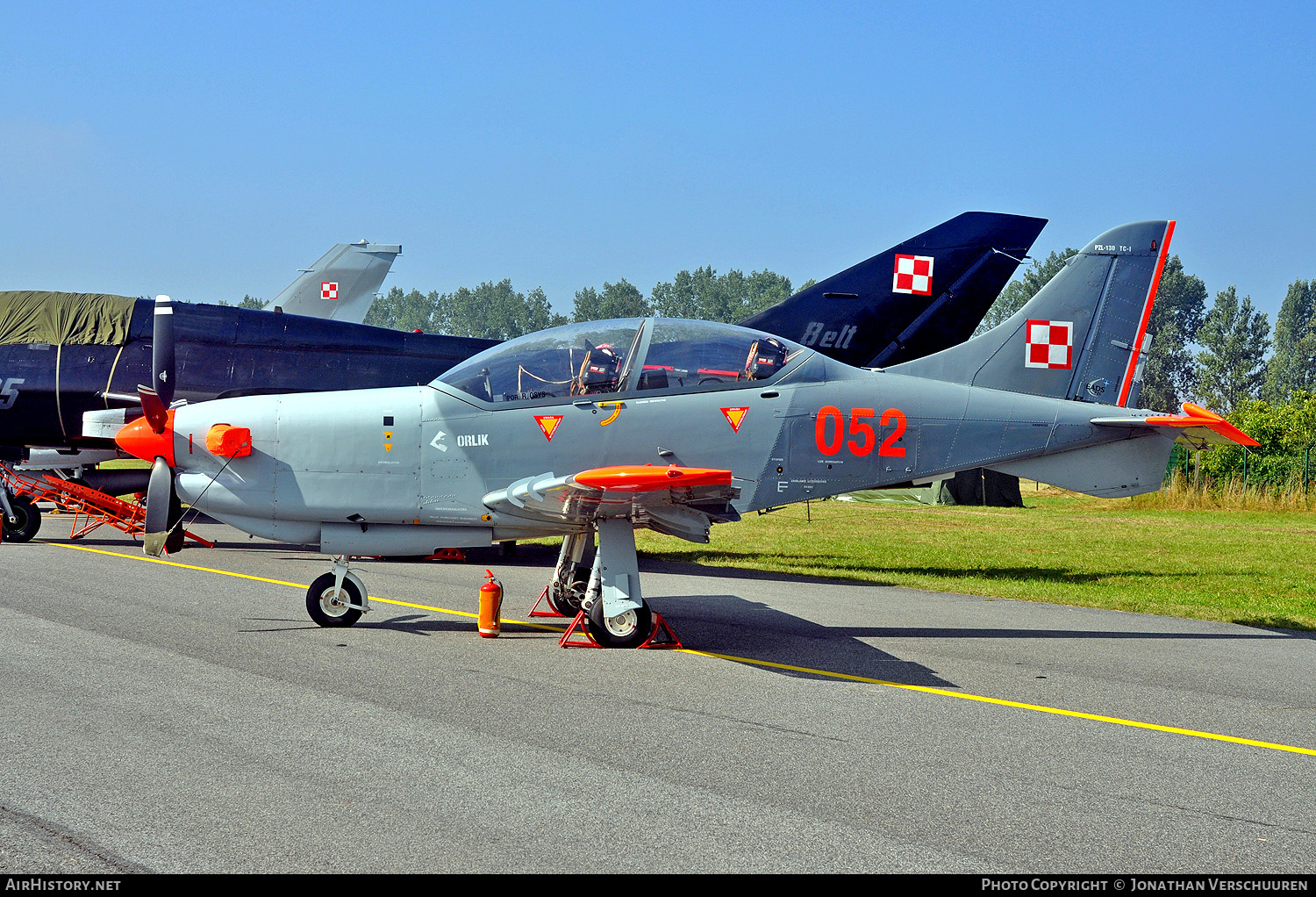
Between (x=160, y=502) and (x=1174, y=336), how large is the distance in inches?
4472

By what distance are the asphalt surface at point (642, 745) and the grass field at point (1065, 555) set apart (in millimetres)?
2448

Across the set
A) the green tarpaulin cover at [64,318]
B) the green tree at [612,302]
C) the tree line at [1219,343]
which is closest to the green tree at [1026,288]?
the tree line at [1219,343]

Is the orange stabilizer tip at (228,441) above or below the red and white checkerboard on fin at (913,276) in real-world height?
below

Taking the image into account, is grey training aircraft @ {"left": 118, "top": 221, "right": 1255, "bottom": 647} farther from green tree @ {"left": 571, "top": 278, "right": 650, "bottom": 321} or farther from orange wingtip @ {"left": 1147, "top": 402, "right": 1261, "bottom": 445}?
green tree @ {"left": 571, "top": 278, "right": 650, "bottom": 321}

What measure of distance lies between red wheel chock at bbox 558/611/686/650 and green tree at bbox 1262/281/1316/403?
106 m

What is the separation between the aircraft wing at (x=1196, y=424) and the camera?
9039mm

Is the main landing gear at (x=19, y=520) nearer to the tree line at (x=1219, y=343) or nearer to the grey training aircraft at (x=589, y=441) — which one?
the grey training aircraft at (x=589, y=441)

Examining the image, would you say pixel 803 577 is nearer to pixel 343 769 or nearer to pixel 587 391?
pixel 587 391

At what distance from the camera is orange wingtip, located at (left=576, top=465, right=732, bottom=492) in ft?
25.2

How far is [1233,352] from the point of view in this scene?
314 ft

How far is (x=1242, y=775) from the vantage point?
18.2ft

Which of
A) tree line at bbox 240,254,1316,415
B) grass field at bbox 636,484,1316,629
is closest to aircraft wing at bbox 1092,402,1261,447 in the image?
grass field at bbox 636,484,1316,629
